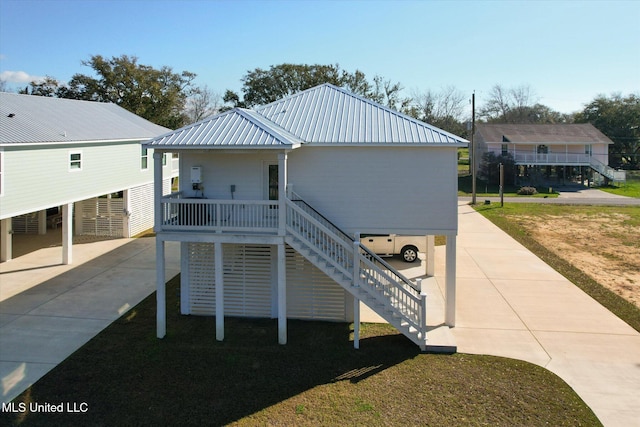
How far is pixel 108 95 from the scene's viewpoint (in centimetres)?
4834

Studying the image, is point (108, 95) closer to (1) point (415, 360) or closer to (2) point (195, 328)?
(2) point (195, 328)

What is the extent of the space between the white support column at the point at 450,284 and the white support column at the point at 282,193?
442 centimetres

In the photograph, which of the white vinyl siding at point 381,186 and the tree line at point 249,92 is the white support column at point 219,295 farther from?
the tree line at point 249,92

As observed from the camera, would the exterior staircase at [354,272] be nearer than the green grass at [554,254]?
Yes

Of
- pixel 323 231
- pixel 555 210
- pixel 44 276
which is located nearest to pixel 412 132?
pixel 323 231

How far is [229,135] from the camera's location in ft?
38.0

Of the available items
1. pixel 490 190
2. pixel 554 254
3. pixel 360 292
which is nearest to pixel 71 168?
pixel 360 292

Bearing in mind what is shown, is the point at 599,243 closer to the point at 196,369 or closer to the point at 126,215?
the point at 196,369

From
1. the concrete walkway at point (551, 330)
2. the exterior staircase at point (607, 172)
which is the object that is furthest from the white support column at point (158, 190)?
the exterior staircase at point (607, 172)

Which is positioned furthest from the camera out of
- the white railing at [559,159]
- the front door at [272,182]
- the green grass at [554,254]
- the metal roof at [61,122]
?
the white railing at [559,159]

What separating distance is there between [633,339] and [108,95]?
162 feet

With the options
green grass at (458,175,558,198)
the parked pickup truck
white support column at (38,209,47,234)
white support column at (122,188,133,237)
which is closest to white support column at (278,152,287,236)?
the parked pickup truck

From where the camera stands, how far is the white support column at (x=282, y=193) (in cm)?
1104

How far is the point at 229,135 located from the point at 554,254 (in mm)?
15642
